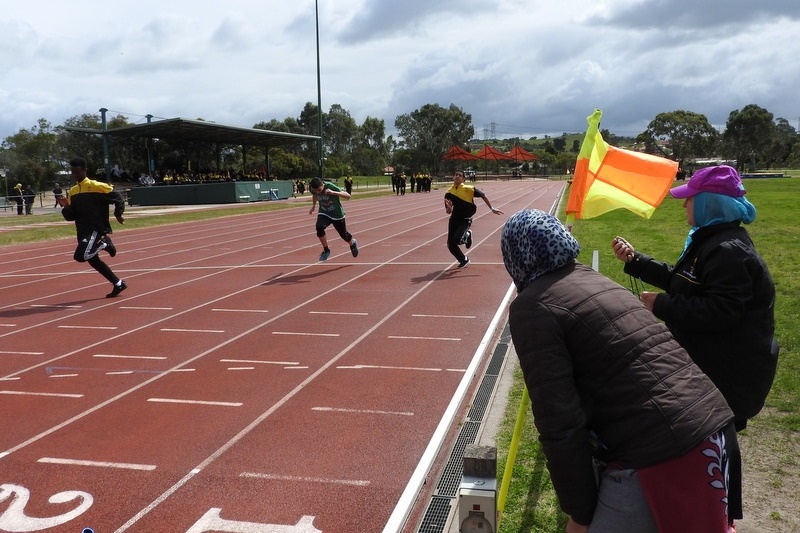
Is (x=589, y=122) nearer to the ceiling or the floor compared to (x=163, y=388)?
nearer to the ceiling

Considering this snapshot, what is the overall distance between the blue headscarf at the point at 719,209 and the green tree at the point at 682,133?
3856 inches

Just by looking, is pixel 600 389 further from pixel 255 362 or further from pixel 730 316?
pixel 255 362

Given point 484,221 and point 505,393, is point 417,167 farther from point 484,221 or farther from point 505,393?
point 505,393

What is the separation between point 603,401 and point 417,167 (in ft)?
352

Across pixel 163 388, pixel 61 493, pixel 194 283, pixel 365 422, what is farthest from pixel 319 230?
pixel 61 493

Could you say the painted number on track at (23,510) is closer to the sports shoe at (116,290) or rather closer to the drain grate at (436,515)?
the drain grate at (436,515)

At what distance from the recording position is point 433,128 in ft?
383

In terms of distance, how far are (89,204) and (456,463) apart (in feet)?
26.0

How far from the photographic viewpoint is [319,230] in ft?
43.5

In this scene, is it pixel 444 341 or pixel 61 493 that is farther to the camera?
pixel 444 341

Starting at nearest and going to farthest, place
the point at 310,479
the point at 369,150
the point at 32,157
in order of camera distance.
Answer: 1. the point at 310,479
2. the point at 32,157
3. the point at 369,150

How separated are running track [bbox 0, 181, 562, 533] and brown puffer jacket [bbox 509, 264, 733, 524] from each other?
1966 millimetres

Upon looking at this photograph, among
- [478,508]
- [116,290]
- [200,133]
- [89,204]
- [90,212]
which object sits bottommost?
[116,290]

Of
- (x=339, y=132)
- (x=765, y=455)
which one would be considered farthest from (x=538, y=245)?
(x=339, y=132)
